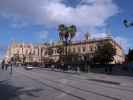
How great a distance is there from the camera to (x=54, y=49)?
125 metres

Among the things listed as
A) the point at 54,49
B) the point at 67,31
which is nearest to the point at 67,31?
the point at 67,31

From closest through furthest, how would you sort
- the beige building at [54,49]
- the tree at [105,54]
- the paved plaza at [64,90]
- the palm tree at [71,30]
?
the paved plaza at [64,90]
the palm tree at [71,30]
the tree at [105,54]
the beige building at [54,49]

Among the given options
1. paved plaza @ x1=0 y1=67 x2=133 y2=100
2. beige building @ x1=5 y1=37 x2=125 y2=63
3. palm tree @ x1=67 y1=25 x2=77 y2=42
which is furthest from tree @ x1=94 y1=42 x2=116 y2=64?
paved plaza @ x1=0 y1=67 x2=133 y2=100

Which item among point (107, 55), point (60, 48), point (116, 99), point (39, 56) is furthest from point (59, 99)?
point (39, 56)

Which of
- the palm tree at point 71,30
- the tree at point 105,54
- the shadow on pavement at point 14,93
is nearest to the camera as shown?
the shadow on pavement at point 14,93

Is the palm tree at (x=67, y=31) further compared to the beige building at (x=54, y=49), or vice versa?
the beige building at (x=54, y=49)

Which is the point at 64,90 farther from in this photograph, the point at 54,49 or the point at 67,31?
the point at 54,49

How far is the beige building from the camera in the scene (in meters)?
101

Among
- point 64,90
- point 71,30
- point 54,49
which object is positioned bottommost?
point 64,90

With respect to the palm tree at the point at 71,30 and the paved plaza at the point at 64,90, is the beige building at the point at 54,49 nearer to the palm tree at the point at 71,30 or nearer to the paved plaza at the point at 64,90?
the palm tree at the point at 71,30

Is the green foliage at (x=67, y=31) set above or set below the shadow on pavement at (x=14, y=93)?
above

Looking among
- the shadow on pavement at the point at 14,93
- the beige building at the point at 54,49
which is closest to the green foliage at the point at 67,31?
the beige building at the point at 54,49

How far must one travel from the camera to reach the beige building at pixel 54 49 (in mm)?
101181

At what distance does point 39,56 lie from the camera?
154m
